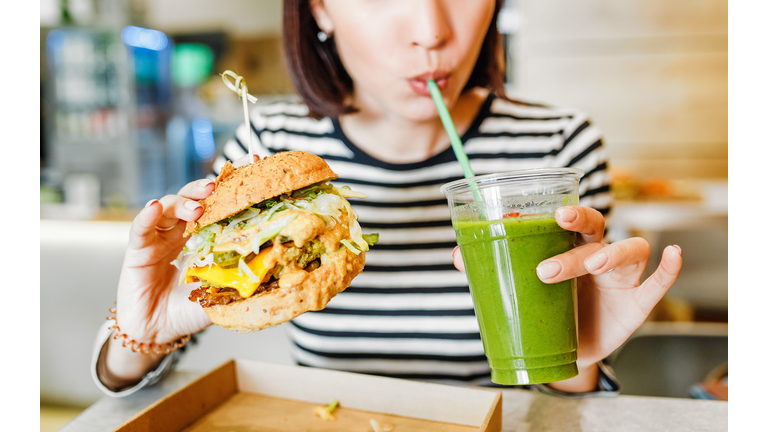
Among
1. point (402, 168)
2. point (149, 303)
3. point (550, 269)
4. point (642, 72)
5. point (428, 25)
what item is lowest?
point (149, 303)

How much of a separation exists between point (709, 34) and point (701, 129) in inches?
32.9

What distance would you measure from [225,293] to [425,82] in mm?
666

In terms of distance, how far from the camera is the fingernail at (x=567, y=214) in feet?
3.07

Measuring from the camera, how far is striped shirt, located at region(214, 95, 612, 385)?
1.70 metres

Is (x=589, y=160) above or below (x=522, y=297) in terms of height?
above

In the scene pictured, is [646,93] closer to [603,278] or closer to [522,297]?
[603,278]

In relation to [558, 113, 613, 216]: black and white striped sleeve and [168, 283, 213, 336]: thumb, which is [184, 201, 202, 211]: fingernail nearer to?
[168, 283, 213, 336]: thumb

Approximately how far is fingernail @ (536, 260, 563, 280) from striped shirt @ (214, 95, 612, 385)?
0.77 meters

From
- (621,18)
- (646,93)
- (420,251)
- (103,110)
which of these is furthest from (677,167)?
(103,110)

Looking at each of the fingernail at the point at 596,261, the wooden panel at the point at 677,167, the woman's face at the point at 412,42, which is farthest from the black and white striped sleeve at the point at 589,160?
the wooden panel at the point at 677,167

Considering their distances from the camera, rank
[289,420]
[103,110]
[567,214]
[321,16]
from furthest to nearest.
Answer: [103,110], [321,16], [289,420], [567,214]

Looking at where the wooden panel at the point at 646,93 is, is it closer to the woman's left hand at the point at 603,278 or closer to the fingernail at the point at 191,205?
the woman's left hand at the point at 603,278

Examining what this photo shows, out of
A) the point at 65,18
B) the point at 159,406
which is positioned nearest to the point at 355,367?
the point at 159,406

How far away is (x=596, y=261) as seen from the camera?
3.14 ft
